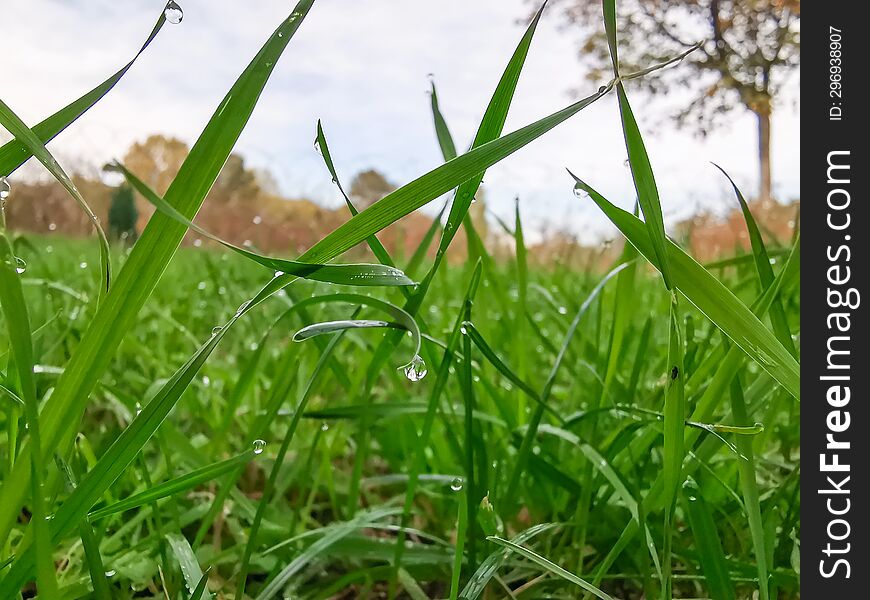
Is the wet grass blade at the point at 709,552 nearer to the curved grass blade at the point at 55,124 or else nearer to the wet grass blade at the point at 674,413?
the wet grass blade at the point at 674,413

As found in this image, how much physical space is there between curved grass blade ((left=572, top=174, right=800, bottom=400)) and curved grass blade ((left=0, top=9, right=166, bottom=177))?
0.22 m

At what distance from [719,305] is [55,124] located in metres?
0.30

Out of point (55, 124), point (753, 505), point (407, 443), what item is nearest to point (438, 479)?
point (407, 443)

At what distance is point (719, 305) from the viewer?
29cm

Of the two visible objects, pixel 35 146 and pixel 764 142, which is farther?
pixel 764 142

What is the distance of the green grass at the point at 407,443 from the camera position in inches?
10.2

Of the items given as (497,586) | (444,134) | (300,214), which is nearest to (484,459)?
(497,586)

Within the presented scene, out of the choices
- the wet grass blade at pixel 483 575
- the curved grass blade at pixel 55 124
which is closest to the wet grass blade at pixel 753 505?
the wet grass blade at pixel 483 575

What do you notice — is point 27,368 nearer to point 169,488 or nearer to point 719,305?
point 169,488

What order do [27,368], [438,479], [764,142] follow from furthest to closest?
[764,142]
[438,479]
[27,368]

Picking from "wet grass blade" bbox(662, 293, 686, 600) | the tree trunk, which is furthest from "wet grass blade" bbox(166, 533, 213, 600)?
the tree trunk

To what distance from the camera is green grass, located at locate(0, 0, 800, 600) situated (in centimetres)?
26

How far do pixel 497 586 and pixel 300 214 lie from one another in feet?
7.02
